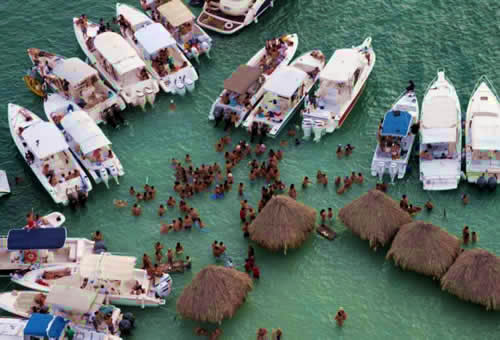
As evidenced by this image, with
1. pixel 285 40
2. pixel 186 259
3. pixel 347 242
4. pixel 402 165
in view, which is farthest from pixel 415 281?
pixel 285 40

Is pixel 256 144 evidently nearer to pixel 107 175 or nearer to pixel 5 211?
pixel 107 175

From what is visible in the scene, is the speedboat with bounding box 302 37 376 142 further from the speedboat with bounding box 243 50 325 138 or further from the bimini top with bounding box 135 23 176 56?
the bimini top with bounding box 135 23 176 56

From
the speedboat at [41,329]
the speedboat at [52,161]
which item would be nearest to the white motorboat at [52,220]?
the speedboat at [52,161]

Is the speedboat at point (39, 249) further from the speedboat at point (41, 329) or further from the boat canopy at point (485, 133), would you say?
the boat canopy at point (485, 133)

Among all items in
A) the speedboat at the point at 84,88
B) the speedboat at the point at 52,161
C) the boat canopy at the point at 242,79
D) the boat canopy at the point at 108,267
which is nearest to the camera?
the boat canopy at the point at 108,267

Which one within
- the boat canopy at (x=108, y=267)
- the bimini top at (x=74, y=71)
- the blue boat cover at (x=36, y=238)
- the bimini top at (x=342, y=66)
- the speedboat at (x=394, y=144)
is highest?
the bimini top at (x=342, y=66)

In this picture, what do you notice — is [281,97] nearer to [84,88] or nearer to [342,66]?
[342,66]
